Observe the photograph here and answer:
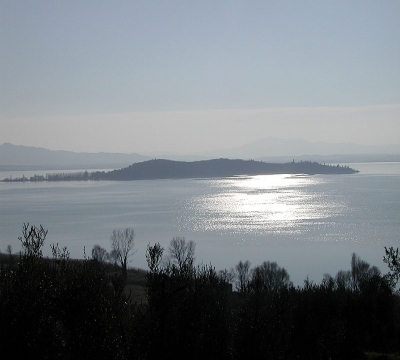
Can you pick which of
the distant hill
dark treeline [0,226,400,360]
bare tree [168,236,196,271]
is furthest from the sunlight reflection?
the distant hill

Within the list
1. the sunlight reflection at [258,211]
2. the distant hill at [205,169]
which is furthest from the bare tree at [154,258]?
the distant hill at [205,169]

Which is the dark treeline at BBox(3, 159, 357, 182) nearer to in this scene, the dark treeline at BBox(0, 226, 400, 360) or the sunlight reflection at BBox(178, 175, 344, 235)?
the sunlight reflection at BBox(178, 175, 344, 235)

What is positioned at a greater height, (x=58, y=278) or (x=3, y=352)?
(x=58, y=278)

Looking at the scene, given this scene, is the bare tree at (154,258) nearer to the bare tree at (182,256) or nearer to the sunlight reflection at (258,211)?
the bare tree at (182,256)

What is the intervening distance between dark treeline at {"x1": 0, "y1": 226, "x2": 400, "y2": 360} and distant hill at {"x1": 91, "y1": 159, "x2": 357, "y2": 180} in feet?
264

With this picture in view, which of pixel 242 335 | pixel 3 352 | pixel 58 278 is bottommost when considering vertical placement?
pixel 242 335

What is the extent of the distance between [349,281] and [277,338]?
10.5 m

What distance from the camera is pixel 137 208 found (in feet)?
140

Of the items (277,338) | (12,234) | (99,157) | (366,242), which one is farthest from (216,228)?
(99,157)

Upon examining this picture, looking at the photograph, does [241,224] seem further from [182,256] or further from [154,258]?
[154,258]

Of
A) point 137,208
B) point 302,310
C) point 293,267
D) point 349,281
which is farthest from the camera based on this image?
point 137,208

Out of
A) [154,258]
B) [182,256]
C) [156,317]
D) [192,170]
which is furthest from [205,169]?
[156,317]

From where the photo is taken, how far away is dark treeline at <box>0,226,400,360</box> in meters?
5.38

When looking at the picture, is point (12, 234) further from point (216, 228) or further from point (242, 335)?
point (242, 335)
